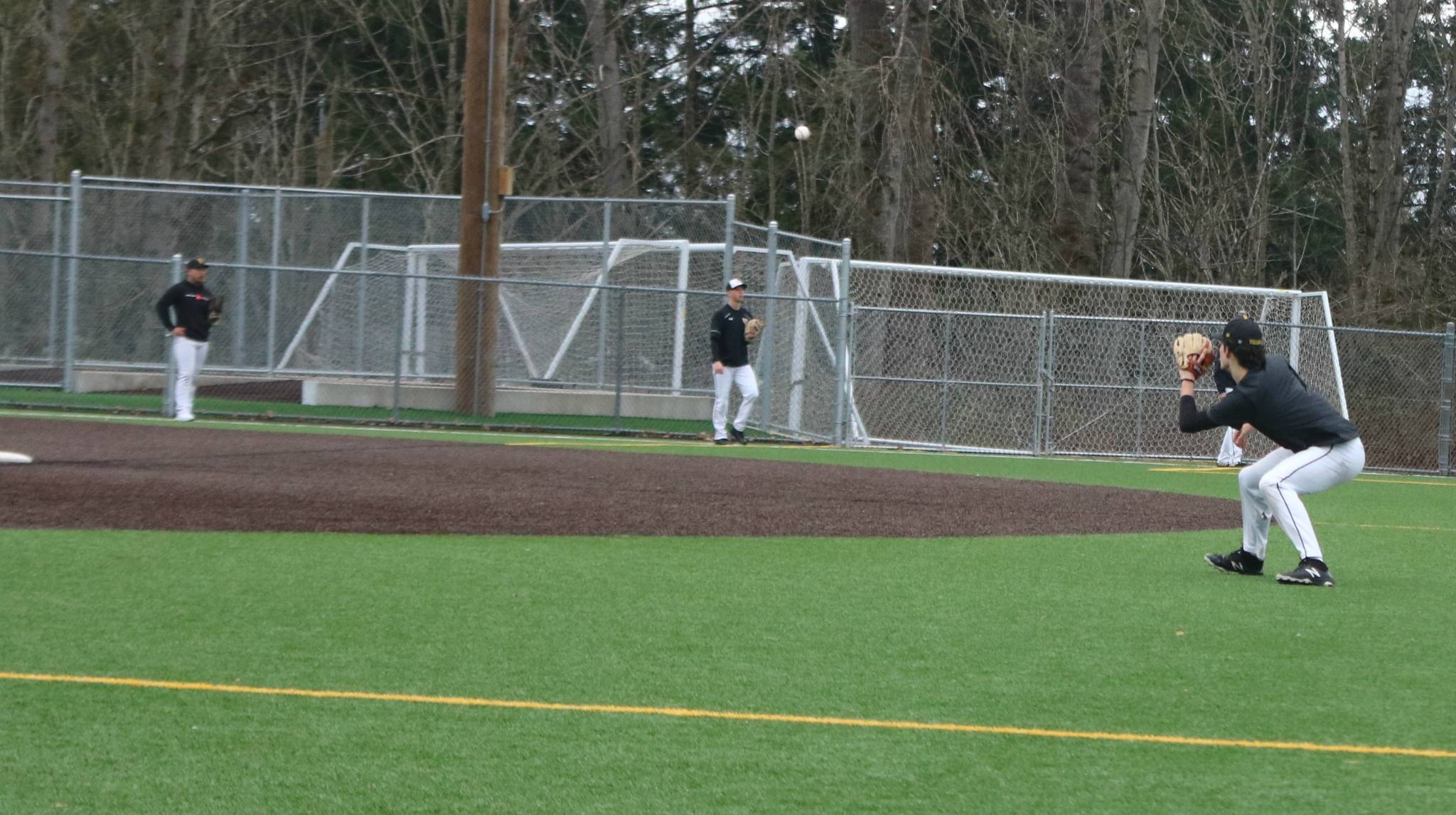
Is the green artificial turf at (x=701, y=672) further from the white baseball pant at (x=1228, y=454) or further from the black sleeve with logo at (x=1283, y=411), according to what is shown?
the white baseball pant at (x=1228, y=454)

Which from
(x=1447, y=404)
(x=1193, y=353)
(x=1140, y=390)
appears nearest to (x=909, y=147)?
(x=1140, y=390)

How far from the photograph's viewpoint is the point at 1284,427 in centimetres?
865

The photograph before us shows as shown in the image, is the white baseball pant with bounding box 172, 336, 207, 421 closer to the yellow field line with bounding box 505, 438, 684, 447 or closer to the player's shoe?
the yellow field line with bounding box 505, 438, 684, 447

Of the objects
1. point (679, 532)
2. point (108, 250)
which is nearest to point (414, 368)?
point (108, 250)

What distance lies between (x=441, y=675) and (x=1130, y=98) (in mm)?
25323

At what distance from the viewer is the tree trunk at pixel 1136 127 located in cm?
2762

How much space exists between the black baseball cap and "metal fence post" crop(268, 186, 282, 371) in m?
15.0

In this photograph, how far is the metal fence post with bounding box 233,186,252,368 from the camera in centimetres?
2208

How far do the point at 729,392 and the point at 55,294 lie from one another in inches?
357

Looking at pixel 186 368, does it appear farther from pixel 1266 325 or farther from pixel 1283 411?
pixel 1283 411

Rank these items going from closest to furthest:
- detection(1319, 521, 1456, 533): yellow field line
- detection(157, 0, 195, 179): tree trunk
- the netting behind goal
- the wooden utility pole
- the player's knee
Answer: the player's knee
detection(1319, 521, 1456, 533): yellow field line
the netting behind goal
the wooden utility pole
detection(157, 0, 195, 179): tree trunk

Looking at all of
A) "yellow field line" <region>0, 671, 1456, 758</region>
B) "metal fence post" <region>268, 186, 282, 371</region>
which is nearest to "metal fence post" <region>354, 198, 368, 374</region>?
"metal fence post" <region>268, 186, 282, 371</region>

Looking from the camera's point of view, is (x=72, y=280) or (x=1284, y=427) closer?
(x=1284, y=427)

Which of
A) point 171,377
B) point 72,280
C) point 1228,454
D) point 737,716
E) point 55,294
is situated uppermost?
point 72,280
